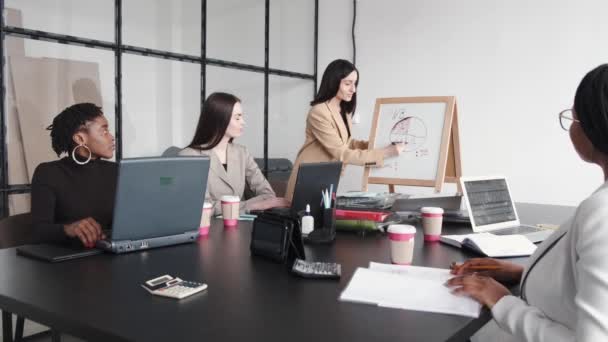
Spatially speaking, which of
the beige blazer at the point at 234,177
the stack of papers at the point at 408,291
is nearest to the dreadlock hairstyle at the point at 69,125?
the beige blazer at the point at 234,177

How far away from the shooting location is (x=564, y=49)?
391cm

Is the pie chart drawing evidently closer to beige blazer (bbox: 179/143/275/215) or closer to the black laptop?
beige blazer (bbox: 179/143/275/215)

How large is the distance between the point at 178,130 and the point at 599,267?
332cm

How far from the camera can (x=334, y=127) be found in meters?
3.20

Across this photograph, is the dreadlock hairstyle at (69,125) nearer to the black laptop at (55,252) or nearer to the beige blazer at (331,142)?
the black laptop at (55,252)

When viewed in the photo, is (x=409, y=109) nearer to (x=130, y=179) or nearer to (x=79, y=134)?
(x=79, y=134)

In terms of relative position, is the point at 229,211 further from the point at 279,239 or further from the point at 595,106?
the point at 595,106

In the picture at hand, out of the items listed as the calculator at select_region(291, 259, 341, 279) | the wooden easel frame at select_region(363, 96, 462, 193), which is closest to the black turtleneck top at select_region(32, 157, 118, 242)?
the calculator at select_region(291, 259, 341, 279)

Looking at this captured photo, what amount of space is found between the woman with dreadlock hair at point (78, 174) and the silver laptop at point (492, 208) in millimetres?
1302

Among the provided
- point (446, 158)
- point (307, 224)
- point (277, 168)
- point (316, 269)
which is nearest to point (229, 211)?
point (307, 224)

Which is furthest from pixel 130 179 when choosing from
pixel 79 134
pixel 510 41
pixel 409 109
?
pixel 510 41

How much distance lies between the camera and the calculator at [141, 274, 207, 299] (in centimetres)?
106

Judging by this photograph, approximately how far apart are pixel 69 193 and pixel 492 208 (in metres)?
1.59

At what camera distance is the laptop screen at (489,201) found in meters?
1.81
